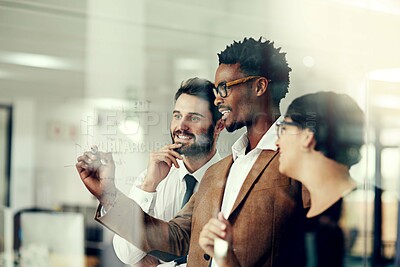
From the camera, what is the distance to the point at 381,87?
1.99 meters

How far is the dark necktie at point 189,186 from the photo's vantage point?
6.67ft

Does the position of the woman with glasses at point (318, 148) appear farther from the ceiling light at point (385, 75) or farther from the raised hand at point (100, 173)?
the raised hand at point (100, 173)

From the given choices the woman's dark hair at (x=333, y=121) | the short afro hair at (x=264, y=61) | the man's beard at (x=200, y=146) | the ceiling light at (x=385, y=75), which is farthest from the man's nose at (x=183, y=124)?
the ceiling light at (x=385, y=75)

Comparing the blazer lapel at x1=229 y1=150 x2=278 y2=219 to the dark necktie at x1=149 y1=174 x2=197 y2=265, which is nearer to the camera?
the blazer lapel at x1=229 y1=150 x2=278 y2=219

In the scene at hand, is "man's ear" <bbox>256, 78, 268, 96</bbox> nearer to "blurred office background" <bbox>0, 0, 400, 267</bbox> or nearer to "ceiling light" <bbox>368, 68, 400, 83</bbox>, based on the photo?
"blurred office background" <bbox>0, 0, 400, 267</bbox>

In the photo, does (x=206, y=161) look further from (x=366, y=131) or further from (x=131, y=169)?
(x=366, y=131)

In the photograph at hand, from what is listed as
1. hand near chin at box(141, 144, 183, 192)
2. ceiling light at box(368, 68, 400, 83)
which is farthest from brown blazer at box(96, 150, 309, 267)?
ceiling light at box(368, 68, 400, 83)

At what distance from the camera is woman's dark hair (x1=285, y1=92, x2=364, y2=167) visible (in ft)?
6.31

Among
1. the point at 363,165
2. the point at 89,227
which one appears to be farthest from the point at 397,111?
the point at 89,227

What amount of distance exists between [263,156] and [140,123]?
492 millimetres

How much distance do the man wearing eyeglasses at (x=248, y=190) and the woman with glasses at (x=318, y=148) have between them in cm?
4

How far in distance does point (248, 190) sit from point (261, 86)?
334 mm

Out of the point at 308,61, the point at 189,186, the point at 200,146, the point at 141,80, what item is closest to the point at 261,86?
the point at 308,61

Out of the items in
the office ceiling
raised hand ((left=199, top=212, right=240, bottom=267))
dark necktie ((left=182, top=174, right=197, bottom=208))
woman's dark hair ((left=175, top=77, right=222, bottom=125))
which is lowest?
raised hand ((left=199, top=212, right=240, bottom=267))
